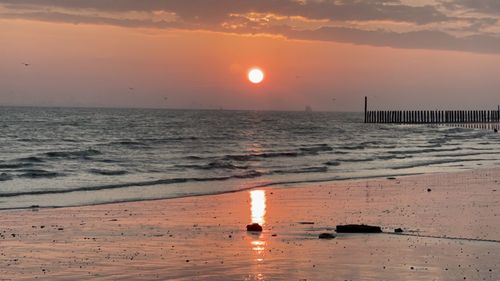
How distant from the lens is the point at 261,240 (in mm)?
13383

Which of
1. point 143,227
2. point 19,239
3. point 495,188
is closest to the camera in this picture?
point 19,239

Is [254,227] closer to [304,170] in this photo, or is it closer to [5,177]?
[5,177]

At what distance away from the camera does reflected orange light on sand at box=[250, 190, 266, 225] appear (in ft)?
54.7

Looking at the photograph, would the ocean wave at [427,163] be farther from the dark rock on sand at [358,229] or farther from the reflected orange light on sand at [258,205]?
the dark rock on sand at [358,229]

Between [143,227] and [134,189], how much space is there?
10.0 metres

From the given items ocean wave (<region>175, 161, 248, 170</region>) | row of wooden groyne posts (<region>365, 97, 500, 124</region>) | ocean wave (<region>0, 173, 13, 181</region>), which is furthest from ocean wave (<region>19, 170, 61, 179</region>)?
row of wooden groyne posts (<region>365, 97, 500, 124</region>)

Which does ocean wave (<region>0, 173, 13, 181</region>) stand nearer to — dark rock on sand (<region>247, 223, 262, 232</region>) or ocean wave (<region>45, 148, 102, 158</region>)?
ocean wave (<region>45, 148, 102, 158</region>)

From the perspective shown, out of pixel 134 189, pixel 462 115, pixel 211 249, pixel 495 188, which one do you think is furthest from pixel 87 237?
pixel 462 115

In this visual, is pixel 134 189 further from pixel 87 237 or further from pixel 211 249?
pixel 211 249

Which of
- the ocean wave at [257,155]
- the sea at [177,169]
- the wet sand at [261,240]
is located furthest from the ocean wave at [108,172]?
the wet sand at [261,240]

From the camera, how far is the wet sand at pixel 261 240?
34.6 ft

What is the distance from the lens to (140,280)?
10016 mm

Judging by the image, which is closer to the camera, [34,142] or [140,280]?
[140,280]

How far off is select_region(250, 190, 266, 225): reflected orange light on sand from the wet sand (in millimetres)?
44
